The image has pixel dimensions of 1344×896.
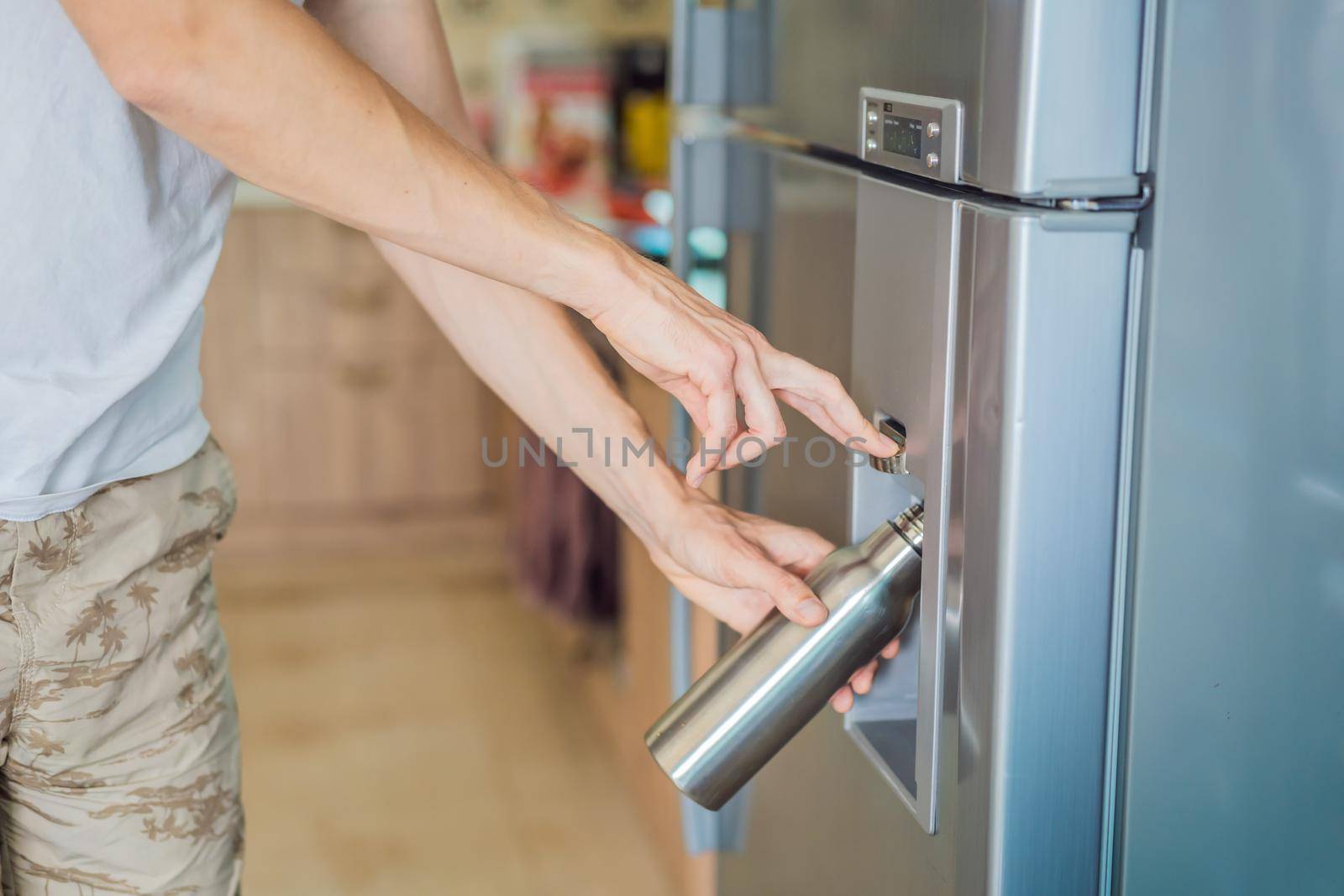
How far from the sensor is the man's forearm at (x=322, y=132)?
0.62m

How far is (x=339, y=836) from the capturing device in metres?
2.27

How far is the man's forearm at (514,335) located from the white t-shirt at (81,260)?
16 cm

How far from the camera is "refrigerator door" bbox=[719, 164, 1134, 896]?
2.26ft

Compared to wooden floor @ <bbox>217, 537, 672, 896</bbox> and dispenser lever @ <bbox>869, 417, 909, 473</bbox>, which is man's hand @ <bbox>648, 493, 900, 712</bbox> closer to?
dispenser lever @ <bbox>869, 417, 909, 473</bbox>

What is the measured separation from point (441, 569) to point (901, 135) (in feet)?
9.14

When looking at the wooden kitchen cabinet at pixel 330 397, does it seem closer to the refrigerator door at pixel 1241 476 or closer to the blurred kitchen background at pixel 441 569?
the blurred kitchen background at pixel 441 569

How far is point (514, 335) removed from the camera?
997 mm

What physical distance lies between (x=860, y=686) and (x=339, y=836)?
157 cm

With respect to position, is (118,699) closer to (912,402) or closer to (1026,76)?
(912,402)

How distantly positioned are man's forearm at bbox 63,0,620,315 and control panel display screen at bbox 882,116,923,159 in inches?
6.9

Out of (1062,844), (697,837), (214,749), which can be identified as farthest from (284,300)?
(1062,844)

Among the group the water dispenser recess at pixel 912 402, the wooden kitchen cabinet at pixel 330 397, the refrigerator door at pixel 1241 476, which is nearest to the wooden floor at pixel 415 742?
the wooden kitchen cabinet at pixel 330 397

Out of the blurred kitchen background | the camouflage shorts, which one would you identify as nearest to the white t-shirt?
the camouflage shorts

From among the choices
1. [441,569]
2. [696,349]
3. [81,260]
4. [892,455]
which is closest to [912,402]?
[892,455]
